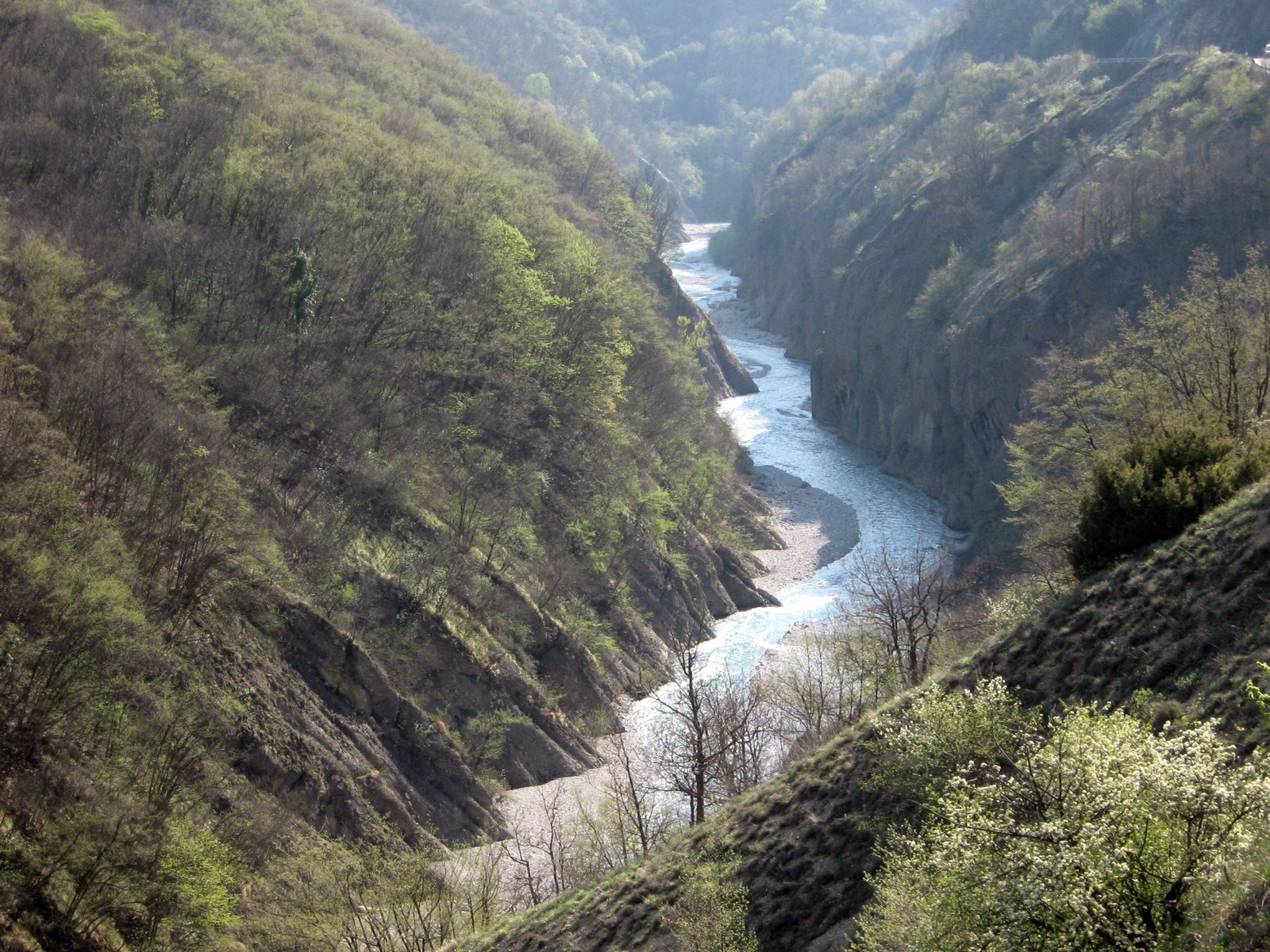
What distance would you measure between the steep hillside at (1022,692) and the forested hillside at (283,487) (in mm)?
8431

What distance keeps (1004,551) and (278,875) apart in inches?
1766

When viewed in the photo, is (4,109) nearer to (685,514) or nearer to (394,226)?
(394,226)

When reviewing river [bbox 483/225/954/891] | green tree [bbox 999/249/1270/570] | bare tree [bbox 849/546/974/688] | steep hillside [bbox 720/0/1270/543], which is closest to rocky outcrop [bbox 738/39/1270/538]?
steep hillside [bbox 720/0/1270/543]

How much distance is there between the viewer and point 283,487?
4116 centimetres

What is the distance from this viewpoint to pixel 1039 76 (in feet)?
352

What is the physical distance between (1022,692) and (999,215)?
76.2 meters

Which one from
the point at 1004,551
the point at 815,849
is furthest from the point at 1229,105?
the point at 815,849

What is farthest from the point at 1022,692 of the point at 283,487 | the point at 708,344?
the point at 708,344

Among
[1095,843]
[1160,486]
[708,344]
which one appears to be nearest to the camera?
[1095,843]

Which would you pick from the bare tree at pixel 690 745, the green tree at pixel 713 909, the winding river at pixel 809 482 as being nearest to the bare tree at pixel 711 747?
the bare tree at pixel 690 745

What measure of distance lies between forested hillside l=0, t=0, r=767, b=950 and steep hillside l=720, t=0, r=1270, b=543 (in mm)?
19843

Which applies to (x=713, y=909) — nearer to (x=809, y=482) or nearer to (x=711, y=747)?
(x=711, y=747)

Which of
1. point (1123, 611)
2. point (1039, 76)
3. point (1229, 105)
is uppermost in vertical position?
point (1039, 76)

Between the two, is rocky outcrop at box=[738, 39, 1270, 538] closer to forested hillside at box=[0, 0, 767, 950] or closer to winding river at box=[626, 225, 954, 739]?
winding river at box=[626, 225, 954, 739]
